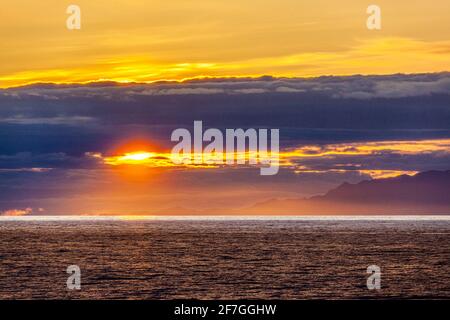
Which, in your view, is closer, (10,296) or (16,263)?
(10,296)

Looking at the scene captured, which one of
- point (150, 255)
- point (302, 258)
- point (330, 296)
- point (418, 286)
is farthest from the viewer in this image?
point (150, 255)

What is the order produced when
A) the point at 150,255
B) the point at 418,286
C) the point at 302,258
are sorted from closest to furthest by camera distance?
1. the point at 418,286
2. the point at 302,258
3. the point at 150,255

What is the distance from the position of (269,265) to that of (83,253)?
4150cm
